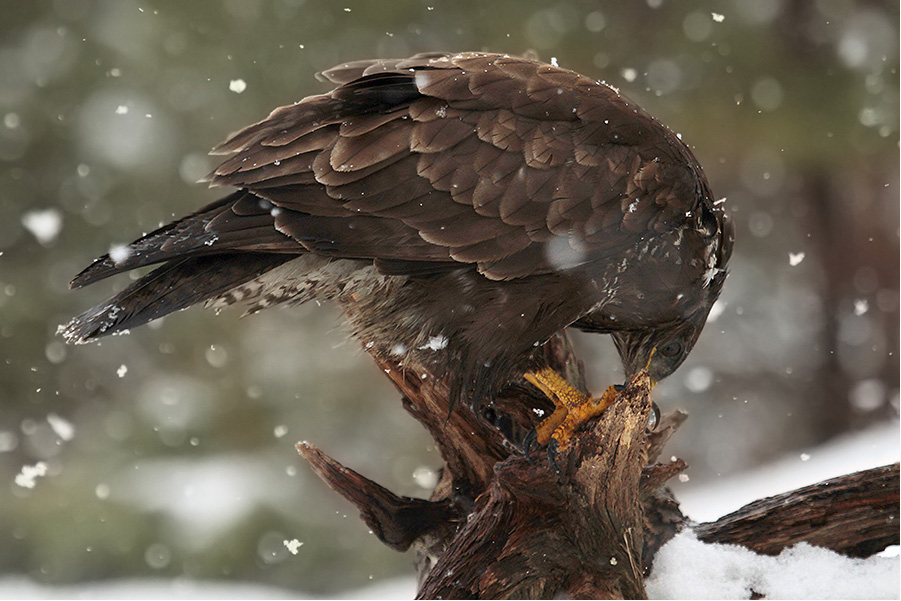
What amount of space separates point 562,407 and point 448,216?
1036 millimetres

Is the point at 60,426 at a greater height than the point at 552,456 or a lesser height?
greater

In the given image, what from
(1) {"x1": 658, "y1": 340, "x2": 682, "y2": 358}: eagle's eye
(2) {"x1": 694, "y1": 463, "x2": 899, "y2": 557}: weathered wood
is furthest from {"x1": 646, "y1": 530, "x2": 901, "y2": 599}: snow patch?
(1) {"x1": 658, "y1": 340, "x2": 682, "y2": 358}: eagle's eye

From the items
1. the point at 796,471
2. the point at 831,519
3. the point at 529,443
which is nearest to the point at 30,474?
the point at 529,443

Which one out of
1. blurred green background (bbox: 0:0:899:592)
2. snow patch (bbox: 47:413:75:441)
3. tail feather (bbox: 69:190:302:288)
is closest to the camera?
tail feather (bbox: 69:190:302:288)

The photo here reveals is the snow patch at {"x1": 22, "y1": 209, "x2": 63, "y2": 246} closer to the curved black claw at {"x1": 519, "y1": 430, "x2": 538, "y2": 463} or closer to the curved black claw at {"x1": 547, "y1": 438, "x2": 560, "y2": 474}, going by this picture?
the curved black claw at {"x1": 519, "y1": 430, "x2": 538, "y2": 463}

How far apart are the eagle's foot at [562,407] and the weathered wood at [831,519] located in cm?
70

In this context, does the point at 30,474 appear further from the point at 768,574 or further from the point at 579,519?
the point at 768,574

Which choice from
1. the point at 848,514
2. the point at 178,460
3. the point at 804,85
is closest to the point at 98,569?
the point at 178,460

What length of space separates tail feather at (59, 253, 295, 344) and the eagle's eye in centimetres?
169

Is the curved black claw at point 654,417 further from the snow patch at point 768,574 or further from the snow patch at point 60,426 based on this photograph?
the snow patch at point 60,426

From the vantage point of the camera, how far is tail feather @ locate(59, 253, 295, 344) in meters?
2.97

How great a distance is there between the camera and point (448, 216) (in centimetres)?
298

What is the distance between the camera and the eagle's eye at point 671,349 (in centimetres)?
371

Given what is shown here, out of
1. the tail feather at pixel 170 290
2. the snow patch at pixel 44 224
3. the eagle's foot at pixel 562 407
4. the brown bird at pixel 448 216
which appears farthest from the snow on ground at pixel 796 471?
the snow patch at pixel 44 224
